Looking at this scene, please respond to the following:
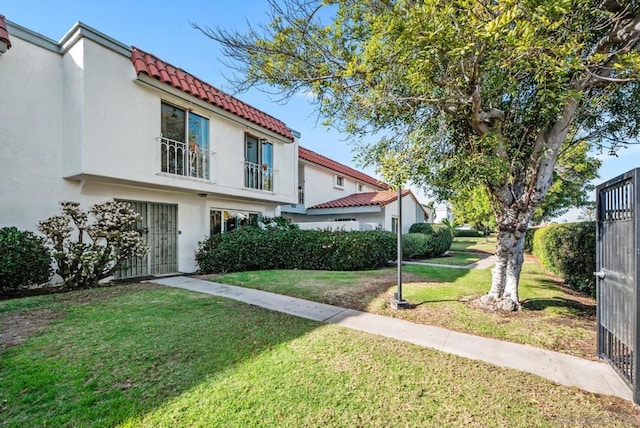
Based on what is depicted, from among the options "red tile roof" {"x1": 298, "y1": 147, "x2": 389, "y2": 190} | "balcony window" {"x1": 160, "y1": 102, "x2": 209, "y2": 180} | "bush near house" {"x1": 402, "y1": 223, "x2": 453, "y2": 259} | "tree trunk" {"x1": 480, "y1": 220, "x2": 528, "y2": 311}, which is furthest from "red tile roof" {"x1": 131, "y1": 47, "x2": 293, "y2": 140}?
"tree trunk" {"x1": 480, "y1": 220, "x2": 528, "y2": 311}

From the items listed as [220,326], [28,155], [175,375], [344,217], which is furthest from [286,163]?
[175,375]

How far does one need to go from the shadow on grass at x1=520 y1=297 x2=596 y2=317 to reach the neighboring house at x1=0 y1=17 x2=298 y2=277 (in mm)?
10557

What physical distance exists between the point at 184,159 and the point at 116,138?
2289 mm

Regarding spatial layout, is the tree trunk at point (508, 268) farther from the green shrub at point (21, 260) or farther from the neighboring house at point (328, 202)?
the neighboring house at point (328, 202)

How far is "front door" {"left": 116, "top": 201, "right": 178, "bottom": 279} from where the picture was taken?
34.2ft

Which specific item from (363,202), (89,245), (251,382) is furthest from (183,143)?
(363,202)

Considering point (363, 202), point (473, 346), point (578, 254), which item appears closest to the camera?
point (473, 346)

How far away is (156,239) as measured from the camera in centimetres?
1095

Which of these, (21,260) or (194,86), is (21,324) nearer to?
(21,260)

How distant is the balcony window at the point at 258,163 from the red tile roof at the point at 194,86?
91cm

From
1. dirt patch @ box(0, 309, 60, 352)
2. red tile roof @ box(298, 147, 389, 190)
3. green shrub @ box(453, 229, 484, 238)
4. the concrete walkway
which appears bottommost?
green shrub @ box(453, 229, 484, 238)

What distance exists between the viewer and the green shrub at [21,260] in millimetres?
6805

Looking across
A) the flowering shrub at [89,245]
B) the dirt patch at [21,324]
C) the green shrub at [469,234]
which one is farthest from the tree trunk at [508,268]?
the green shrub at [469,234]

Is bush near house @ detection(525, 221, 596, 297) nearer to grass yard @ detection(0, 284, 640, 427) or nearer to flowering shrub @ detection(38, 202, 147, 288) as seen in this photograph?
grass yard @ detection(0, 284, 640, 427)
